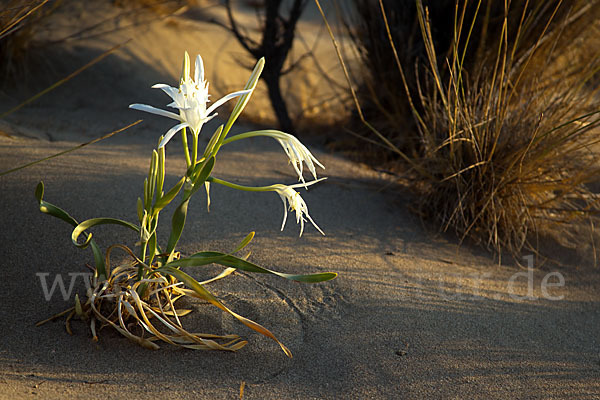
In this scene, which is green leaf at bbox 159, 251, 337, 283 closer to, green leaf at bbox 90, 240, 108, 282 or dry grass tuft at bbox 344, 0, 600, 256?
green leaf at bbox 90, 240, 108, 282

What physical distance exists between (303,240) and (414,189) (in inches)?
24.6

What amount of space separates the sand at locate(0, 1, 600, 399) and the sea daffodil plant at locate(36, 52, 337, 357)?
0.17 ft

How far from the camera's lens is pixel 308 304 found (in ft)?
5.40

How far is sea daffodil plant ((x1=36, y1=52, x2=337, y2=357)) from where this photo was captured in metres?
1.25

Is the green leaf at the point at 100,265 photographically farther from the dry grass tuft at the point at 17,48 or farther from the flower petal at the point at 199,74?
the dry grass tuft at the point at 17,48

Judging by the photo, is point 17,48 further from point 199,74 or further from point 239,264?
point 239,264

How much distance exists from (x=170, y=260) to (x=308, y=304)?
0.42m

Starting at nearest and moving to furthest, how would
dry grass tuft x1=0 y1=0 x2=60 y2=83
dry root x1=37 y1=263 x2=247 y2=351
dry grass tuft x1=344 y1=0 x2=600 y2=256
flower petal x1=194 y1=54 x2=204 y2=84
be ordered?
flower petal x1=194 y1=54 x2=204 y2=84 → dry root x1=37 y1=263 x2=247 y2=351 → dry grass tuft x1=344 y1=0 x2=600 y2=256 → dry grass tuft x1=0 y1=0 x2=60 y2=83

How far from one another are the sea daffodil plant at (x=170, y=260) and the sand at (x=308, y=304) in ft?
0.17

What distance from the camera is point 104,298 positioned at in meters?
1.43

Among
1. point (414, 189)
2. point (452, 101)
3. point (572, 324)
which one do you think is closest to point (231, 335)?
point (572, 324)

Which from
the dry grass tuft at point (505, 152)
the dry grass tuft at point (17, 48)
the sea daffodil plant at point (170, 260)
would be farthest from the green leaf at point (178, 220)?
the dry grass tuft at point (17, 48)

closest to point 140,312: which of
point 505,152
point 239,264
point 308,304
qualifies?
point 239,264

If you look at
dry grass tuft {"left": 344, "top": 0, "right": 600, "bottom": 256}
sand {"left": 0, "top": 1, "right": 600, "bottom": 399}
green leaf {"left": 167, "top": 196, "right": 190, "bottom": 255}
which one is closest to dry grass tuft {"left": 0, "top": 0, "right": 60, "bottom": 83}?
sand {"left": 0, "top": 1, "right": 600, "bottom": 399}
